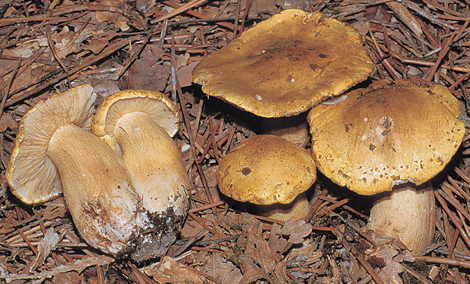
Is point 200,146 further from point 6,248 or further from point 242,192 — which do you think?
point 6,248

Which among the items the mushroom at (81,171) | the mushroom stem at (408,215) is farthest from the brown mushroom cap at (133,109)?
the mushroom stem at (408,215)

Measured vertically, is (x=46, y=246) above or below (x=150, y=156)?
below

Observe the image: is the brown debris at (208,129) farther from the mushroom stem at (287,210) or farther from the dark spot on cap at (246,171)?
the dark spot on cap at (246,171)

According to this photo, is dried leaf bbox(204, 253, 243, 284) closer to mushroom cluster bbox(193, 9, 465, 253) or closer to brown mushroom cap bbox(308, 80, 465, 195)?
mushroom cluster bbox(193, 9, 465, 253)

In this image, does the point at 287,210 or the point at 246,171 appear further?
the point at 287,210

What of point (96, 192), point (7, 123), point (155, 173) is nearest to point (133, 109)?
point (155, 173)

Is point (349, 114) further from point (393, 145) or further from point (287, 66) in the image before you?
point (287, 66)
